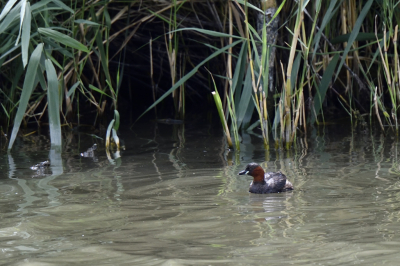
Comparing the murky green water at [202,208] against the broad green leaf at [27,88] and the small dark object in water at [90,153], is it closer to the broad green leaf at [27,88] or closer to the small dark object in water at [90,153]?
the small dark object in water at [90,153]

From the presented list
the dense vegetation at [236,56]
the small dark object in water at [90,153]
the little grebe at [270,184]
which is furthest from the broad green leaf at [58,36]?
the little grebe at [270,184]

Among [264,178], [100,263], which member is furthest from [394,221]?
[100,263]

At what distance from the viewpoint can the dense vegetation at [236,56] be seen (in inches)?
228

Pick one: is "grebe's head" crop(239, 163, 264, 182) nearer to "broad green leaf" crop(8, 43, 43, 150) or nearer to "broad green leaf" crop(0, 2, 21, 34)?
"broad green leaf" crop(8, 43, 43, 150)

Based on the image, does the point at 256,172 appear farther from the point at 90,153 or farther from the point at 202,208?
the point at 90,153

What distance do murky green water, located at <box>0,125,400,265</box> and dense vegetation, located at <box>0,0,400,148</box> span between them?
1.58 feet

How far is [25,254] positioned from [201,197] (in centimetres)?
158

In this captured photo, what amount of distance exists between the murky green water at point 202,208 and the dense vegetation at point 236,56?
48cm

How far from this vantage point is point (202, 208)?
3.97m

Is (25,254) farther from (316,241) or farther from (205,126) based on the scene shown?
(205,126)

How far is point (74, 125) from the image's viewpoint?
28.5 ft

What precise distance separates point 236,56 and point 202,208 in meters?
2.48

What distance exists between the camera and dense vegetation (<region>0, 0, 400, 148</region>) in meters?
5.78

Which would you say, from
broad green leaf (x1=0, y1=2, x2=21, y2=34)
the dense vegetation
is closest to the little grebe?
the dense vegetation
